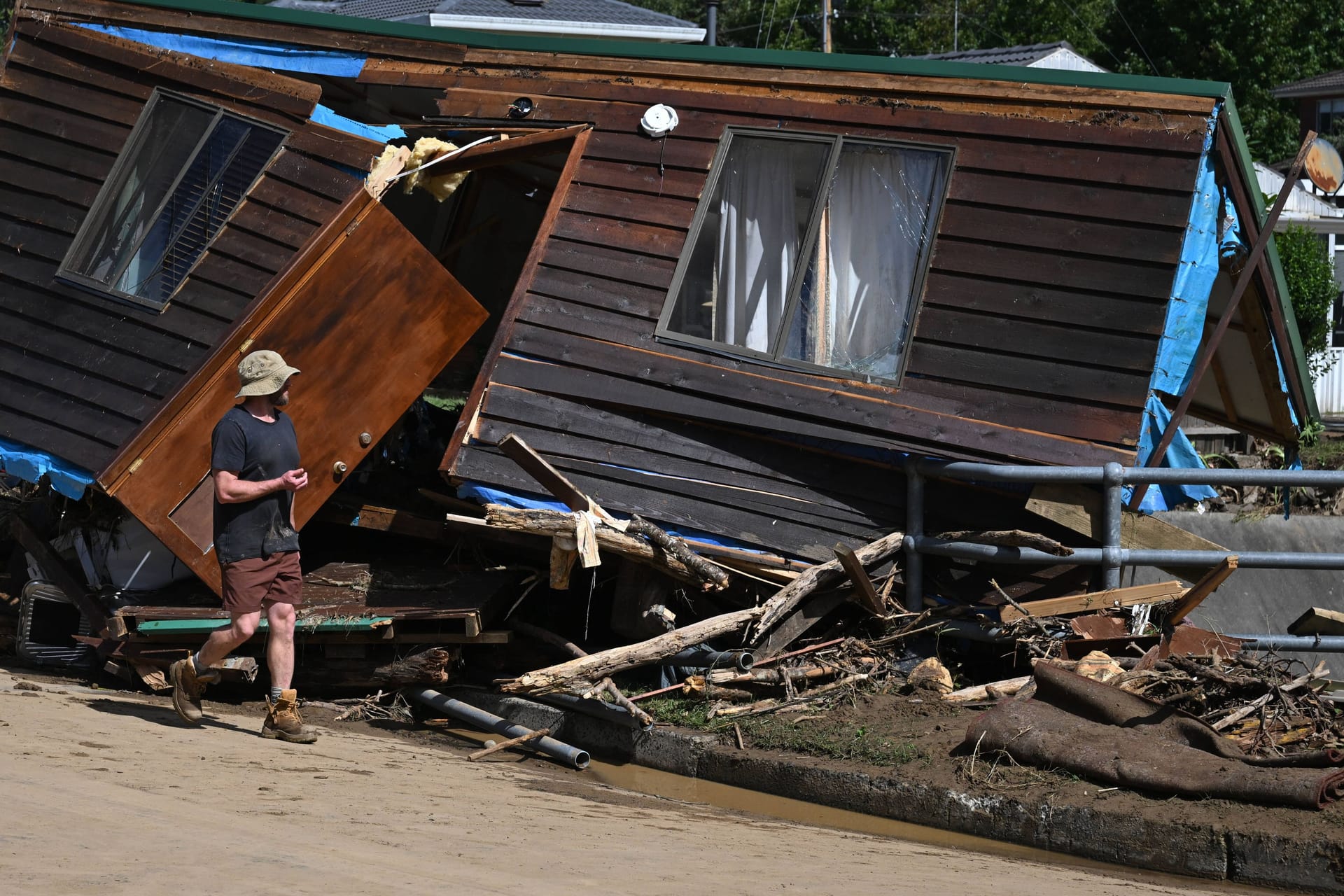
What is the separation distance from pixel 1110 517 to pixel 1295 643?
1.24 m

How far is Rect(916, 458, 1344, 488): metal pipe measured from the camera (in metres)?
7.06

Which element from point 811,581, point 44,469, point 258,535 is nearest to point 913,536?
point 811,581

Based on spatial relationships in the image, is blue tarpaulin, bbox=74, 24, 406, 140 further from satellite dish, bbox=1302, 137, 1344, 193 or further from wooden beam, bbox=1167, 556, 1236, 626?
wooden beam, bbox=1167, 556, 1236, 626

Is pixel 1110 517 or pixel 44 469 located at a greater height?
pixel 1110 517

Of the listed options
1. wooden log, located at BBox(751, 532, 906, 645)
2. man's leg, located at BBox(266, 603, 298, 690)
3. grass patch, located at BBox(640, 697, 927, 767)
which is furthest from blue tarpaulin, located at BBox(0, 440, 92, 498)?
wooden log, located at BBox(751, 532, 906, 645)

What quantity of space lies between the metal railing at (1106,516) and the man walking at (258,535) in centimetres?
361

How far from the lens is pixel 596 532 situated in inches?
291

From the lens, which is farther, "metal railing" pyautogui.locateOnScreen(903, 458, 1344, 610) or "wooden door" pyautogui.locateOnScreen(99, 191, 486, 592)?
"wooden door" pyautogui.locateOnScreen(99, 191, 486, 592)

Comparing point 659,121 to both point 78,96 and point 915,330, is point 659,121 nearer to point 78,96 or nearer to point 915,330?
point 915,330

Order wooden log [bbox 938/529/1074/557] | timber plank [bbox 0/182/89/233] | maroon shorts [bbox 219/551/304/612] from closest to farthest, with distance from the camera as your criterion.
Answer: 1. maroon shorts [bbox 219/551/304/612]
2. wooden log [bbox 938/529/1074/557]
3. timber plank [bbox 0/182/89/233]

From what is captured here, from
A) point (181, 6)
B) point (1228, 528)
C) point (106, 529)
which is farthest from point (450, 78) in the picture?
point (1228, 528)

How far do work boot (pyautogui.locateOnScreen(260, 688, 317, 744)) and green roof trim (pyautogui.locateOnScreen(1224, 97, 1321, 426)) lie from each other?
20.0 ft

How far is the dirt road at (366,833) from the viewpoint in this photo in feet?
13.0

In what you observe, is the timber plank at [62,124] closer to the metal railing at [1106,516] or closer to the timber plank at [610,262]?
the timber plank at [610,262]
